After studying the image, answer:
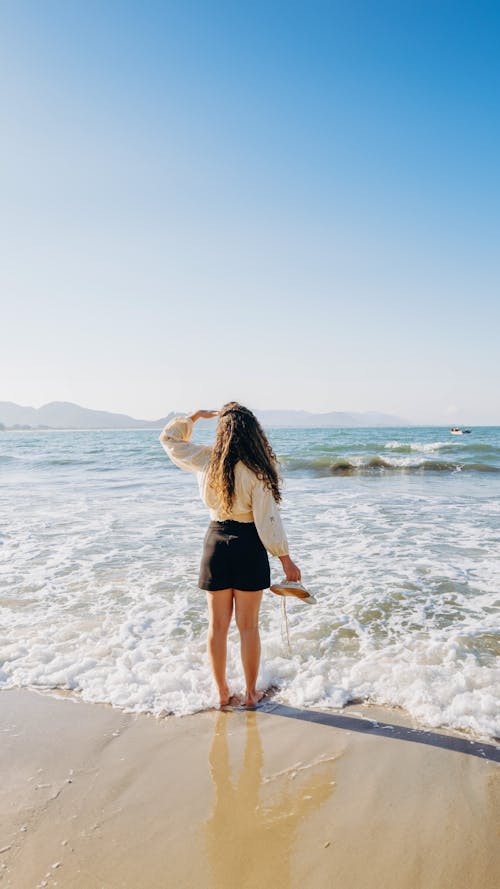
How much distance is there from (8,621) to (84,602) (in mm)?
791

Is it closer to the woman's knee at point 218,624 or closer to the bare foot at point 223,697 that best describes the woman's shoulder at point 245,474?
the woman's knee at point 218,624

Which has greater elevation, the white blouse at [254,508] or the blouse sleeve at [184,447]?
the blouse sleeve at [184,447]

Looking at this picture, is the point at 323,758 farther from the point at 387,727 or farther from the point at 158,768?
the point at 158,768

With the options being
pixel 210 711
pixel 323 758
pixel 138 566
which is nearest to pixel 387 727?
pixel 323 758

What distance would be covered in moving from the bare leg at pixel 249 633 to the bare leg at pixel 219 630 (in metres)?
0.07

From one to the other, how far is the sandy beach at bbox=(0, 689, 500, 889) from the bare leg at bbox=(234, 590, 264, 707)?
184 millimetres

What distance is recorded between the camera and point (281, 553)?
3.37 meters

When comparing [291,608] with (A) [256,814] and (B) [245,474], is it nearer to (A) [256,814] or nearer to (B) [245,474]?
(B) [245,474]

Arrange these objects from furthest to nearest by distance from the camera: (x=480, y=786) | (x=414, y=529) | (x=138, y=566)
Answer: (x=414, y=529) → (x=138, y=566) → (x=480, y=786)

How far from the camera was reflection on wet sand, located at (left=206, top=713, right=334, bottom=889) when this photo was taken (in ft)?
7.11

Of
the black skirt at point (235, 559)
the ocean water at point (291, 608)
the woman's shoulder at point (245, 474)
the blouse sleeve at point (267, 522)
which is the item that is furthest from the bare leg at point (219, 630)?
the woman's shoulder at point (245, 474)

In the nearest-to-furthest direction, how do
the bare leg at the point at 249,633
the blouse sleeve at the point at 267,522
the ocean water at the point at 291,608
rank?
the blouse sleeve at the point at 267,522, the bare leg at the point at 249,633, the ocean water at the point at 291,608

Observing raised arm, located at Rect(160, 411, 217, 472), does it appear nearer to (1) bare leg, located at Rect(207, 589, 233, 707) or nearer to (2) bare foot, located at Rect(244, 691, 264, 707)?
(1) bare leg, located at Rect(207, 589, 233, 707)

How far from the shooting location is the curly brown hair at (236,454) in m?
3.36
